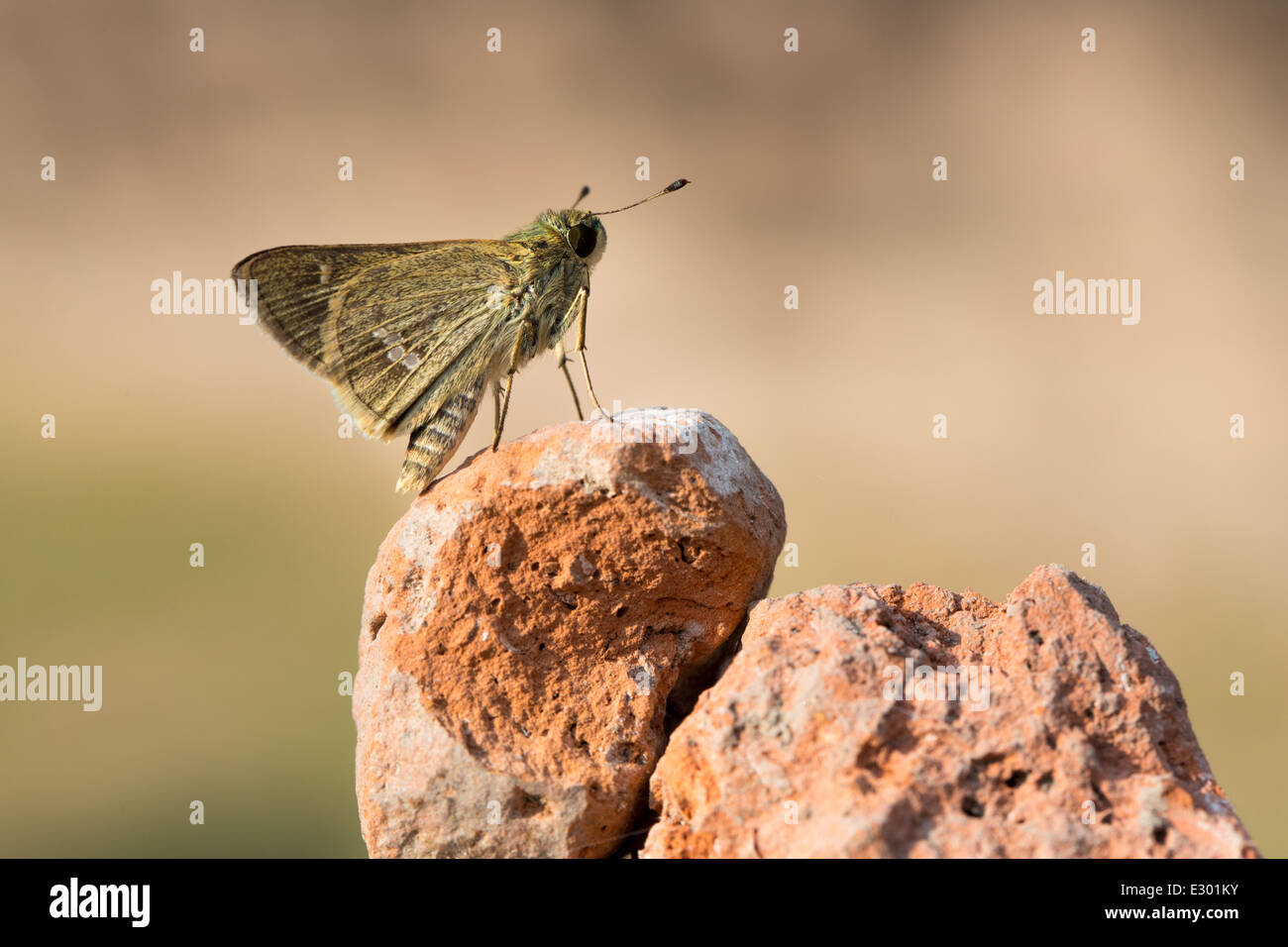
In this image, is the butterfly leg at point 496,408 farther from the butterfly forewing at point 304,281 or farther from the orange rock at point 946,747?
the orange rock at point 946,747

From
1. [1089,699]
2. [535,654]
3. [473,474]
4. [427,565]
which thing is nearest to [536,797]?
[535,654]

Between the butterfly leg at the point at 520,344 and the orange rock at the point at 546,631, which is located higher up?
the butterfly leg at the point at 520,344

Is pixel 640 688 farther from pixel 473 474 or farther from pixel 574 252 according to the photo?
pixel 574 252
